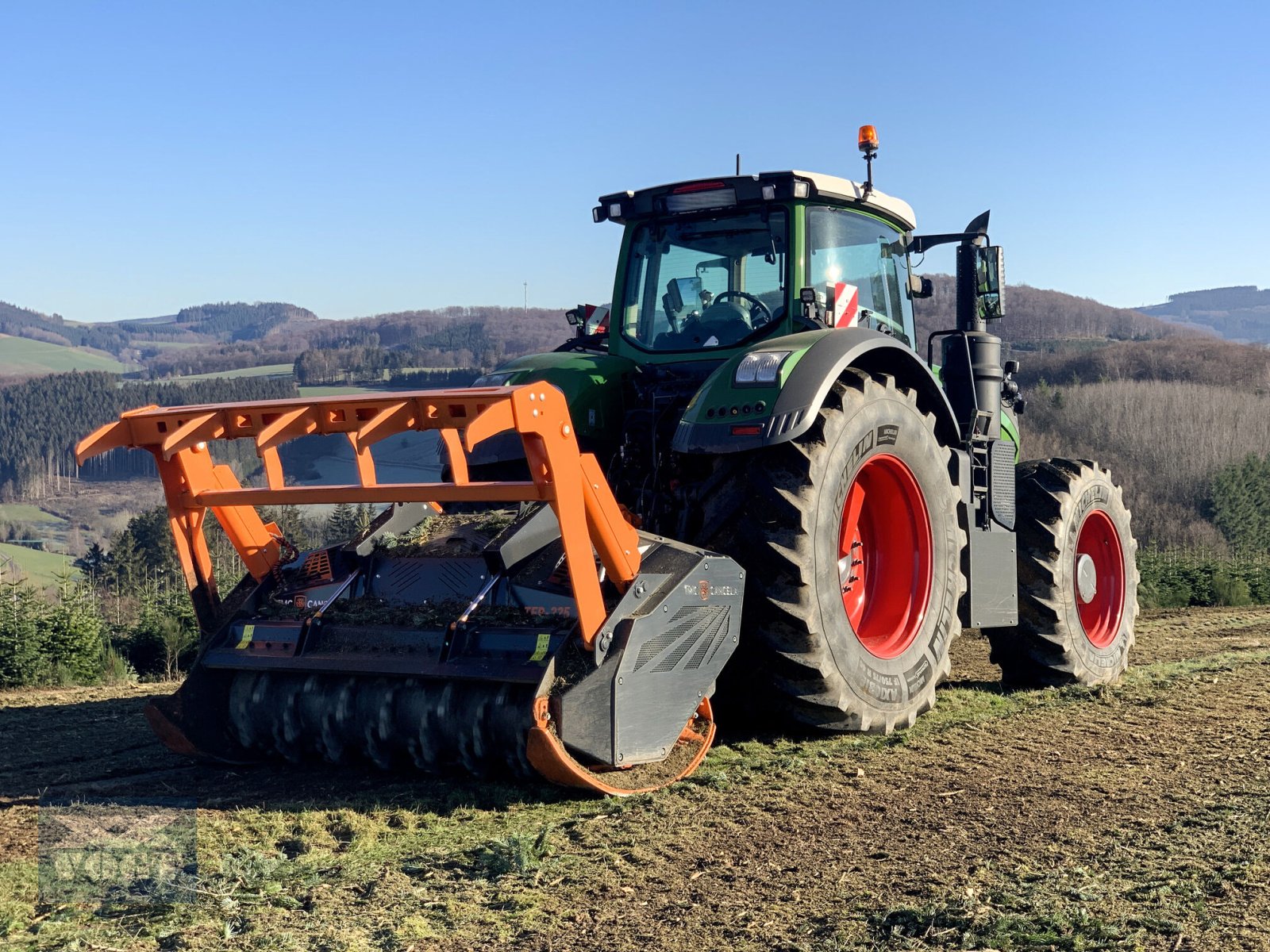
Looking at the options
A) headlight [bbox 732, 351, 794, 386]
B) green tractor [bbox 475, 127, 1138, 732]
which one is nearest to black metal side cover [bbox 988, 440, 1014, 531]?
green tractor [bbox 475, 127, 1138, 732]

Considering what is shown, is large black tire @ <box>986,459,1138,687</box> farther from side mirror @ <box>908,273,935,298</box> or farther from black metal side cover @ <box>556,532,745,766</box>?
black metal side cover @ <box>556,532,745,766</box>

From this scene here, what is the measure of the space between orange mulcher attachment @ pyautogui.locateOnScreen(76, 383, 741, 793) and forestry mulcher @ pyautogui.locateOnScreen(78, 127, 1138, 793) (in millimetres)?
13

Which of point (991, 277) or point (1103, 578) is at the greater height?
point (991, 277)

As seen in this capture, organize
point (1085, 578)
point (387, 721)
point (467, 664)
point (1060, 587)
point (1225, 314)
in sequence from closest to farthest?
point (467, 664)
point (387, 721)
point (1060, 587)
point (1085, 578)
point (1225, 314)

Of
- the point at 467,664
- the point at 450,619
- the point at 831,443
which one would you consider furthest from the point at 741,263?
the point at 467,664

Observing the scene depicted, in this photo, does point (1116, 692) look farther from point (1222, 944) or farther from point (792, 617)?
point (1222, 944)

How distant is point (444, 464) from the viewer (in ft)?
21.2

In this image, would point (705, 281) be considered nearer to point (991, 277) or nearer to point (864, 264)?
point (864, 264)

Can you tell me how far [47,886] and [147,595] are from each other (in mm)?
12056

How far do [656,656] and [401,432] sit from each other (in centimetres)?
128

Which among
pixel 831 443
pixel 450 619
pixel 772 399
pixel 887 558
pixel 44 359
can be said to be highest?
pixel 44 359

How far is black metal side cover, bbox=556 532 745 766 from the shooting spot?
4504mm

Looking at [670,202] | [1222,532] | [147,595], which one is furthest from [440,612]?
[1222,532]

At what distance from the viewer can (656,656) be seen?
184 inches
